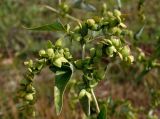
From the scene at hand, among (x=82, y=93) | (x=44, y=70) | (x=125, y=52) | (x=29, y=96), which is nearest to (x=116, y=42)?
(x=125, y=52)

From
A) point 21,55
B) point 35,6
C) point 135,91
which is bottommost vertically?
point 135,91

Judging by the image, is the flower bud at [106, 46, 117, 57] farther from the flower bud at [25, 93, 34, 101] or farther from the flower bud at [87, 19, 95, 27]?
the flower bud at [25, 93, 34, 101]

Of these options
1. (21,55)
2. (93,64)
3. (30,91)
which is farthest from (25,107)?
(21,55)

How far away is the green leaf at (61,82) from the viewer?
107 cm

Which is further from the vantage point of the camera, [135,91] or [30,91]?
[135,91]

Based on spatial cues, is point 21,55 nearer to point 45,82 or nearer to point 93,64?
point 45,82

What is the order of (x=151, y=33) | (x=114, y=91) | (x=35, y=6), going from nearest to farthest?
(x=114, y=91)
(x=151, y=33)
(x=35, y=6)

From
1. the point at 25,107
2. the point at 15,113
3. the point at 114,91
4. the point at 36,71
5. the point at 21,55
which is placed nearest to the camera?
the point at 36,71

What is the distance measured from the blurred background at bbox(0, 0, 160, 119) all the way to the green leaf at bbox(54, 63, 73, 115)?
63.9 inches

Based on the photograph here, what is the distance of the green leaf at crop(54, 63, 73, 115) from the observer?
3.52 feet

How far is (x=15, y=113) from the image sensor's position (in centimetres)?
273

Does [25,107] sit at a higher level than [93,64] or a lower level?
lower

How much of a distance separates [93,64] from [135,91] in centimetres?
263

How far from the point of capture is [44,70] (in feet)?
12.8
